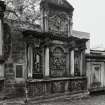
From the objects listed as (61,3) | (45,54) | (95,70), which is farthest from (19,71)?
(95,70)

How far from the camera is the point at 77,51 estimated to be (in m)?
11.5

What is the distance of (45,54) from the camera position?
9.67 m

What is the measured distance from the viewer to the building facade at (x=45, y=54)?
8641 mm

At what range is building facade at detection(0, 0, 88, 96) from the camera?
8.64 m

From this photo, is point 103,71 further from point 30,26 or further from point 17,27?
point 17,27

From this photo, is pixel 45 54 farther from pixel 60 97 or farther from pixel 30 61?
pixel 60 97

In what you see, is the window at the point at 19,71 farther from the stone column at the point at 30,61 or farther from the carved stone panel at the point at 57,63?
the carved stone panel at the point at 57,63

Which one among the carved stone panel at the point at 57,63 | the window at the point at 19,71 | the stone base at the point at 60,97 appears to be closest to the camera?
the window at the point at 19,71

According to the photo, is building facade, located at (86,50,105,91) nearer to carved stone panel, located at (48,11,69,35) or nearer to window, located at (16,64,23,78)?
carved stone panel, located at (48,11,69,35)

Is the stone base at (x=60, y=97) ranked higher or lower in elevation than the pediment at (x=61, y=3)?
lower

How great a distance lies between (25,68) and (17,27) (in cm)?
247

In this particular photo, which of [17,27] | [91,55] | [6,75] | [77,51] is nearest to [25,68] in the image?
[6,75]

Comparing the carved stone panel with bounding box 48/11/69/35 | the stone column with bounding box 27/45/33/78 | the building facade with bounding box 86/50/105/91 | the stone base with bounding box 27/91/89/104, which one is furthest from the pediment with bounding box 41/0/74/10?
the stone base with bounding box 27/91/89/104

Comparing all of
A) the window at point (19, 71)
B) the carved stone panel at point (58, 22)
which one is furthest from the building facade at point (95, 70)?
the window at point (19, 71)
